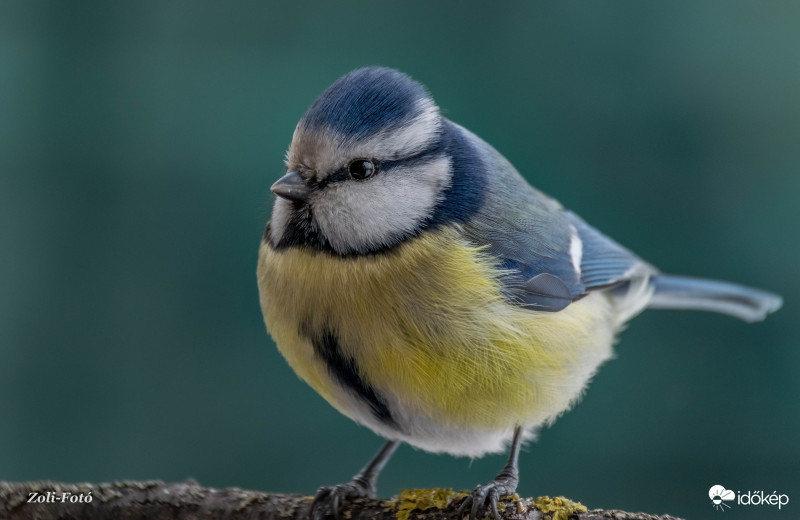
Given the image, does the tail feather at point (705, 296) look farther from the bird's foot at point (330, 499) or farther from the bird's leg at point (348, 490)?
the bird's foot at point (330, 499)

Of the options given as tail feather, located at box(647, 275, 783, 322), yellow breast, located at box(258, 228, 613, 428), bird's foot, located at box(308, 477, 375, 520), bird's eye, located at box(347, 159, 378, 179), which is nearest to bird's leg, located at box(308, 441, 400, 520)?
bird's foot, located at box(308, 477, 375, 520)

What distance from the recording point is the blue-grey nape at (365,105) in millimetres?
1046

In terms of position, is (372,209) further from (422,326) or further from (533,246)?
(533,246)

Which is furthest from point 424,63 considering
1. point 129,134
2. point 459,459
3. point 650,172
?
point 459,459

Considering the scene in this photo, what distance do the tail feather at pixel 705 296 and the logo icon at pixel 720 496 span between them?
0.36m

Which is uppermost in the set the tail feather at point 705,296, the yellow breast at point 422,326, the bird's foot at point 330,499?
the tail feather at point 705,296

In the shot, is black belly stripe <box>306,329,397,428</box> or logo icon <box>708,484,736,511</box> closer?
black belly stripe <box>306,329,397,428</box>

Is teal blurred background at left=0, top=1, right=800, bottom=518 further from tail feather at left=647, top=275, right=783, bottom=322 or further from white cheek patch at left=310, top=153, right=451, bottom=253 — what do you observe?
white cheek patch at left=310, top=153, right=451, bottom=253

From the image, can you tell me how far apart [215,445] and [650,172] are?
1.25 m

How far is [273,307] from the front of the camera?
45.1 inches

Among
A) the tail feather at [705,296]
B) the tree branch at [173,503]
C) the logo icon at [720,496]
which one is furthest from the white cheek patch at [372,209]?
the logo icon at [720,496]

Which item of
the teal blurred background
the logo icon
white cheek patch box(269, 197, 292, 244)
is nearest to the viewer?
white cheek patch box(269, 197, 292, 244)

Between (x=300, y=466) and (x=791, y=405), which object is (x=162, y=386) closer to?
A: (x=300, y=466)

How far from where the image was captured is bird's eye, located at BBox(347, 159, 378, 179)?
3.47 feet
